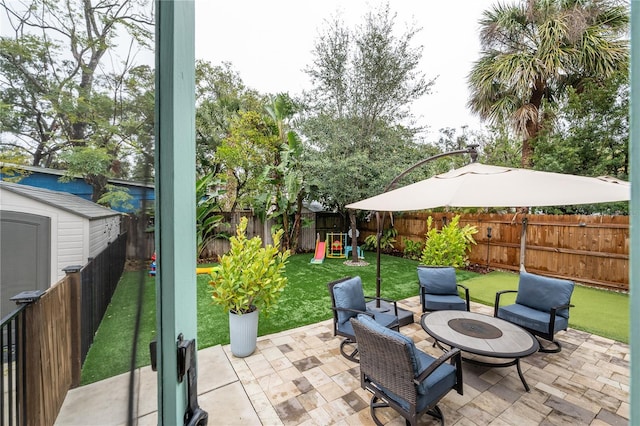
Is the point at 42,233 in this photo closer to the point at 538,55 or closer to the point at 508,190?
the point at 508,190

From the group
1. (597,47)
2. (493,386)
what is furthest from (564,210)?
(493,386)

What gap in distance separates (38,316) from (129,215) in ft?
1.46

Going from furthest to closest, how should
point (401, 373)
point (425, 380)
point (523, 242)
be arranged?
point (523, 242) → point (425, 380) → point (401, 373)

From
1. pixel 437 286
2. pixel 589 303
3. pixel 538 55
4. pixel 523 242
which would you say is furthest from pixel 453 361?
pixel 538 55

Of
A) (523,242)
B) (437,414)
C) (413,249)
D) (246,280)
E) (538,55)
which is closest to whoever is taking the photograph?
(437,414)

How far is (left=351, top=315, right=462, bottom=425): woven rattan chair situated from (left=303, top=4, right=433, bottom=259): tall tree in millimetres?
6491

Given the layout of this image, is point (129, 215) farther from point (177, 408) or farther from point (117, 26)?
point (177, 408)

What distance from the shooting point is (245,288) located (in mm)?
3592

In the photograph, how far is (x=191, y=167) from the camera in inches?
40.8

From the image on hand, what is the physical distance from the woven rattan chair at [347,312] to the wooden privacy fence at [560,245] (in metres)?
6.09

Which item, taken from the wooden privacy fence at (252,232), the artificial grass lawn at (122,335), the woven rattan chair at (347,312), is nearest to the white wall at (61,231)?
the artificial grass lawn at (122,335)

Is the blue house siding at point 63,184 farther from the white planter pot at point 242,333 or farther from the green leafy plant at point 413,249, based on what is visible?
the green leafy plant at point 413,249

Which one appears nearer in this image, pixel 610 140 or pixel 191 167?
pixel 191 167

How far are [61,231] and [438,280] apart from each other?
17.6 ft
